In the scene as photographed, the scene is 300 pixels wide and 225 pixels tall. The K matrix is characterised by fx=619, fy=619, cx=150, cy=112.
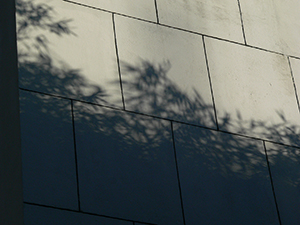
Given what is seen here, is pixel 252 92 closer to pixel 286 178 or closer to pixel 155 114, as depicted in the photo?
pixel 286 178

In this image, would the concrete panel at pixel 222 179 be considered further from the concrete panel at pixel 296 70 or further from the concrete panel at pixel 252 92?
the concrete panel at pixel 296 70

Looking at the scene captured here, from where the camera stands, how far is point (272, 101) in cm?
814

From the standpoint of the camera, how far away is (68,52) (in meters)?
7.20

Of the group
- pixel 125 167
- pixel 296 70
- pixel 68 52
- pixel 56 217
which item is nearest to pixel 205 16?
pixel 296 70

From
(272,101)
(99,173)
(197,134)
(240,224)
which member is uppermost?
(272,101)

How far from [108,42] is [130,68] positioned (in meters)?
0.42

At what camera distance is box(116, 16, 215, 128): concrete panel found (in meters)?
7.38

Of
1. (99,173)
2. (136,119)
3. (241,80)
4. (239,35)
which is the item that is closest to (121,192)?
(99,173)

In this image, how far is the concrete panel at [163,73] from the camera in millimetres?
7379

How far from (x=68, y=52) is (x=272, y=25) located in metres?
3.18

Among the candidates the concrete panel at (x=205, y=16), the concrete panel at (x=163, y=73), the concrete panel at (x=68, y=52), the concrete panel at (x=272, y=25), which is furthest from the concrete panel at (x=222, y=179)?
the concrete panel at (x=272, y=25)

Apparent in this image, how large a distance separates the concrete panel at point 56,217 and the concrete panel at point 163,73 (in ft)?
4.82

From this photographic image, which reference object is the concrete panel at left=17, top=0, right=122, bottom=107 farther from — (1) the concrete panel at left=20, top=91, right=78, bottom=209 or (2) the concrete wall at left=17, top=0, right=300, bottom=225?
(1) the concrete panel at left=20, top=91, right=78, bottom=209

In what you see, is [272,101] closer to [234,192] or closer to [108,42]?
[234,192]
